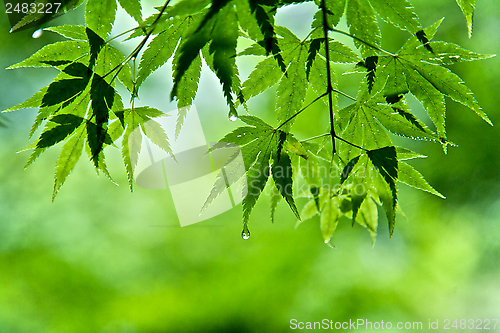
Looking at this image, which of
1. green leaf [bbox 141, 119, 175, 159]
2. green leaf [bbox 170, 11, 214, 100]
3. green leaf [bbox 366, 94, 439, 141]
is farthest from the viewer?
green leaf [bbox 141, 119, 175, 159]

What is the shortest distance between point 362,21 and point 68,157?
1.00 metres

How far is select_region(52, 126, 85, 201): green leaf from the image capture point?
846 mm

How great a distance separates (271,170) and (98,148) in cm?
53

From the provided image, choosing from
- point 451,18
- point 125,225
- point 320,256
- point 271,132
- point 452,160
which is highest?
point 451,18

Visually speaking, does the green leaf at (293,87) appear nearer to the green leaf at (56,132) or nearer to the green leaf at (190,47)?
the green leaf at (190,47)

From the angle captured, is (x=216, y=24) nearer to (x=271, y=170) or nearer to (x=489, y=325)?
(x=271, y=170)

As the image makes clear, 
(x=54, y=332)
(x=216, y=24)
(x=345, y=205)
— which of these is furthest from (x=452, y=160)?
(x=54, y=332)

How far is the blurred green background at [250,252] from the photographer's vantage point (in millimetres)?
5770

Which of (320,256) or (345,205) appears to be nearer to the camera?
(345,205)

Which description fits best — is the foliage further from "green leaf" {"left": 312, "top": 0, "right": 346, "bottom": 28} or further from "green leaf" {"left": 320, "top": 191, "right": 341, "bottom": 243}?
"green leaf" {"left": 320, "top": 191, "right": 341, "bottom": 243}

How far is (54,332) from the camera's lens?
240 inches

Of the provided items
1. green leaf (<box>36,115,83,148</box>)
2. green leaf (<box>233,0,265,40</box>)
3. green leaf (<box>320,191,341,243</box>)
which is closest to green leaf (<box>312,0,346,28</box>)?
green leaf (<box>233,0,265,40</box>)

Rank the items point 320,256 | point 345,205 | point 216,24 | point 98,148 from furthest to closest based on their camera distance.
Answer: point 320,256 < point 345,205 < point 98,148 < point 216,24

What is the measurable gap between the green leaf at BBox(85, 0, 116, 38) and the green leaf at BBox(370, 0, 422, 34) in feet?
2.46
